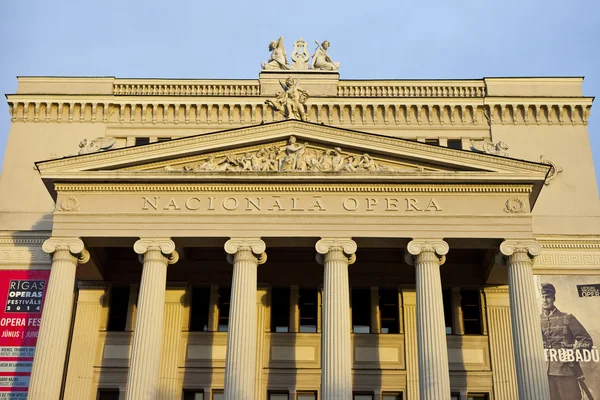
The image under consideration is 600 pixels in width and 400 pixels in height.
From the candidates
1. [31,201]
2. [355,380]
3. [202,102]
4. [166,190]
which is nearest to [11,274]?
[31,201]

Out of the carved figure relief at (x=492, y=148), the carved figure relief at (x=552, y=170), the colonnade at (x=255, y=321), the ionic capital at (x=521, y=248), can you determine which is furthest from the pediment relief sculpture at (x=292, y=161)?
the carved figure relief at (x=552, y=170)

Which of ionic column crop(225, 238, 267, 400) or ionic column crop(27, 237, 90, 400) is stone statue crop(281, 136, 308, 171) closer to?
ionic column crop(225, 238, 267, 400)

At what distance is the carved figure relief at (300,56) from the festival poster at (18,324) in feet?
56.2

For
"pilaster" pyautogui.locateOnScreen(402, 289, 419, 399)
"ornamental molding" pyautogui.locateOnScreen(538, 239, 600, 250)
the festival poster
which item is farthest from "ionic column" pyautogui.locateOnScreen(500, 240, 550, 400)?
the festival poster

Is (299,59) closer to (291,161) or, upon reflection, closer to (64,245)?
(291,161)

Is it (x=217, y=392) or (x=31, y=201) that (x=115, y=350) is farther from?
(x=31, y=201)

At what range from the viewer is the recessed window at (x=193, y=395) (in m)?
35.6

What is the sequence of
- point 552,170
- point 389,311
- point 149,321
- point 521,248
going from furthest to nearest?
point 552,170
point 389,311
point 521,248
point 149,321

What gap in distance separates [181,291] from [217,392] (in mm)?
4608

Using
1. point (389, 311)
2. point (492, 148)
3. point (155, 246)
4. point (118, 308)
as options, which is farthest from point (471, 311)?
point (118, 308)

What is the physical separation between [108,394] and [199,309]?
202 inches

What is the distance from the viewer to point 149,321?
3170 centimetres

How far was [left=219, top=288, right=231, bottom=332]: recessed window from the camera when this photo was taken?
3703cm

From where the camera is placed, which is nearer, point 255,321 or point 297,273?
point 255,321
